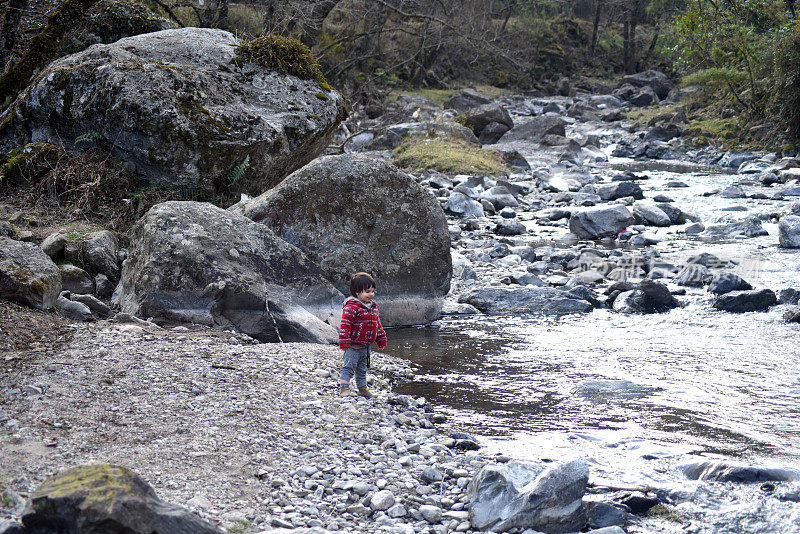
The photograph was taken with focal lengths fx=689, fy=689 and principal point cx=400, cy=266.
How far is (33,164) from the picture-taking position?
866cm

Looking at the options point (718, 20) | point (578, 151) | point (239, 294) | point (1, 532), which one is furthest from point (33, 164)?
point (718, 20)

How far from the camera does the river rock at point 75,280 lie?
683cm

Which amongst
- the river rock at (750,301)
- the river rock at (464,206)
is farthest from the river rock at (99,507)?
the river rock at (464,206)

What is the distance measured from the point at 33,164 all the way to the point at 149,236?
3.00 metres

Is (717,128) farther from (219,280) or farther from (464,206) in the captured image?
(219,280)

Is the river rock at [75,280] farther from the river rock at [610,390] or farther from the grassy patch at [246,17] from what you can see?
the grassy patch at [246,17]

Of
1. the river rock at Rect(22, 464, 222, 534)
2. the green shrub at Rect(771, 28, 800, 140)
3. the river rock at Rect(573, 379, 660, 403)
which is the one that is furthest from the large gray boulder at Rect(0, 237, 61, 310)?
the green shrub at Rect(771, 28, 800, 140)

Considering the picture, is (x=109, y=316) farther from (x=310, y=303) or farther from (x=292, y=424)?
(x=292, y=424)

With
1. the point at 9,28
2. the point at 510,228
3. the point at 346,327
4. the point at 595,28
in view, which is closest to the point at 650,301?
the point at 510,228

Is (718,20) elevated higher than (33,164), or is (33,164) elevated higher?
(718,20)

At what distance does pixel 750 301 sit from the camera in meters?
8.09

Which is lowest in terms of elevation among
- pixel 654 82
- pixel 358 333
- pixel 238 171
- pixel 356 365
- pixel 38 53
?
pixel 356 365

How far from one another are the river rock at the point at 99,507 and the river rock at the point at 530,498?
61.6 inches

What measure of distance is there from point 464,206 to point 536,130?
36.3ft
